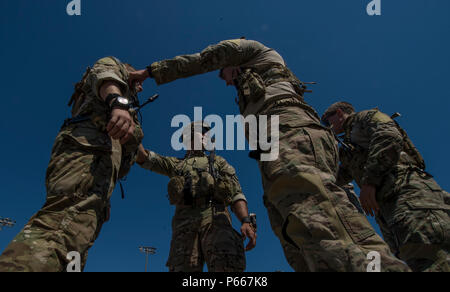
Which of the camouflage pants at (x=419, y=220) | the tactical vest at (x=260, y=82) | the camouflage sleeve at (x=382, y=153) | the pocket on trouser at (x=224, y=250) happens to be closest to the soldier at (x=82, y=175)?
the tactical vest at (x=260, y=82)

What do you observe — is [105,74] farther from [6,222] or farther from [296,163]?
[6,222]

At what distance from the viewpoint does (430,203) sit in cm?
308

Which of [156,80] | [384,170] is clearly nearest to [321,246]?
[384,170]

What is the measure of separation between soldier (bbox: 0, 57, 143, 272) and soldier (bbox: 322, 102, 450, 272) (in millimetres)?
3074

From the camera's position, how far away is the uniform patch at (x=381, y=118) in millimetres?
3641

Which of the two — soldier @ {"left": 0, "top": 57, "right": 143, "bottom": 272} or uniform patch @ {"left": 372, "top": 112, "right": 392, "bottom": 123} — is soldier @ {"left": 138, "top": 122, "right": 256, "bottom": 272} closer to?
soldier @ {"left": 0, "top": 57, "right": 143, "bottom": 272}

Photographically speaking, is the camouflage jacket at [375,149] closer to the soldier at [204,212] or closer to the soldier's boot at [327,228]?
the soldier's boot at [327,228]

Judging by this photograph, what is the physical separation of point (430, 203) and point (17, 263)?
13.3 ft

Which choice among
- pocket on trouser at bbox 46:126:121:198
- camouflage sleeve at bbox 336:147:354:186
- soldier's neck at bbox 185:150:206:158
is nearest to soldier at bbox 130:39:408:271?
pocket on trouser at bbox 46:126:121:198

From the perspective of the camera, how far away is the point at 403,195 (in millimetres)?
3264

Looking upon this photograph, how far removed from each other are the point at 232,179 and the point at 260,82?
2.71 meters
